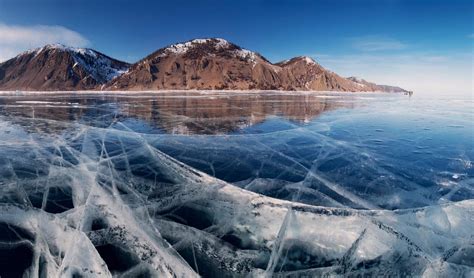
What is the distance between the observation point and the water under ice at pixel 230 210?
4.52 m

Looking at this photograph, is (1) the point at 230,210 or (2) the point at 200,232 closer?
(2) the point at 200,232

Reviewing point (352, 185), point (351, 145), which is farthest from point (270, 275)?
point (351, 145)

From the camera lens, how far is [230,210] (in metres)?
6.00

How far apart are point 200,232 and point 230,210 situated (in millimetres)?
906

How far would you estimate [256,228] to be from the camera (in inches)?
213

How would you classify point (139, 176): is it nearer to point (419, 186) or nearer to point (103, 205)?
point (103, 205)

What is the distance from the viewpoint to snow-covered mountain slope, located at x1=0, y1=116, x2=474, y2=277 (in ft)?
14.5

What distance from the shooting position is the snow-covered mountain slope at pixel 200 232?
443cm

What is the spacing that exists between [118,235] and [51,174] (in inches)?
141

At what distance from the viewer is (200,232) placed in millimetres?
5246

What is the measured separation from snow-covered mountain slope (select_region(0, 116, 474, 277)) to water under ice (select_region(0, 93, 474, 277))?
21 millimetres

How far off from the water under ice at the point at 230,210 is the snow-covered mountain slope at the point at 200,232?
0.07 feet

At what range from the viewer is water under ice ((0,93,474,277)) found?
14.8ft

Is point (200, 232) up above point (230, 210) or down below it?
below
